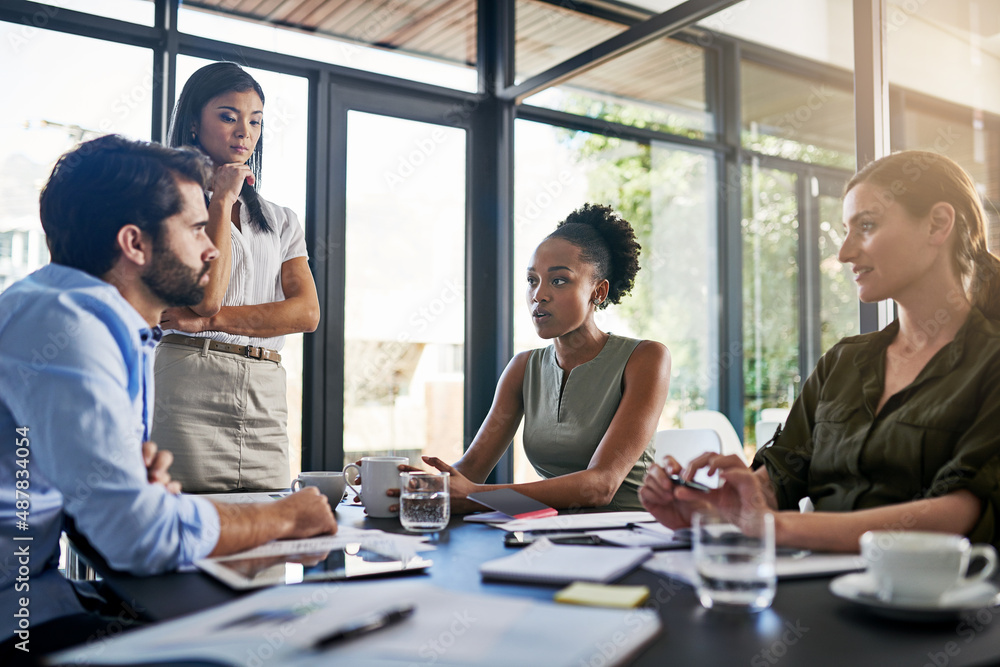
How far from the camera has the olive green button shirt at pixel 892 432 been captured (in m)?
1.24

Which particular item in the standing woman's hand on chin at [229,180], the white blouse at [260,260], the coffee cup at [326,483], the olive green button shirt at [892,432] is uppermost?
the standing woman's hand on chin at [229,180]

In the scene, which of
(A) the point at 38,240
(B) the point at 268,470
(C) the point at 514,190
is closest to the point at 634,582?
(B) the point at 268,470

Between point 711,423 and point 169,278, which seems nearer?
point 169,278

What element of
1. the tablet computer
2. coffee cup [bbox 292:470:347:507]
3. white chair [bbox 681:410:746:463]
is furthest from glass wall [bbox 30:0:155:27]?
white chair [bbox 681:410:746:463]

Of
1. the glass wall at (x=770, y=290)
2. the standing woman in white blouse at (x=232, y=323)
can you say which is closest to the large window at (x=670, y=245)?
the glass wall at (x=770, y=290)

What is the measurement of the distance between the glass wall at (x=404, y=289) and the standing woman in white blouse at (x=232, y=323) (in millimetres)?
1108

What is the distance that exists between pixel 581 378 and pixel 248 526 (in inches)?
45.7

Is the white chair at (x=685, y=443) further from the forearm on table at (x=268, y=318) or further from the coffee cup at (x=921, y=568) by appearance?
the coffee cup at (x=921, y=568)

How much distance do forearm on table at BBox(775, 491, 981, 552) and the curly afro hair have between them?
1.24 metres

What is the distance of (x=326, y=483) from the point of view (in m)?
1.54

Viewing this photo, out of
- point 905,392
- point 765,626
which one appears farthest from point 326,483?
point 905,392

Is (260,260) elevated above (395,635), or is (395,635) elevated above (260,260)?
(260,260)

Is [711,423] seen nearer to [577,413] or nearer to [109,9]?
[577,413]

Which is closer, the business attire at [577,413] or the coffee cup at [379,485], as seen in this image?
the coffee cup at [379,485]
